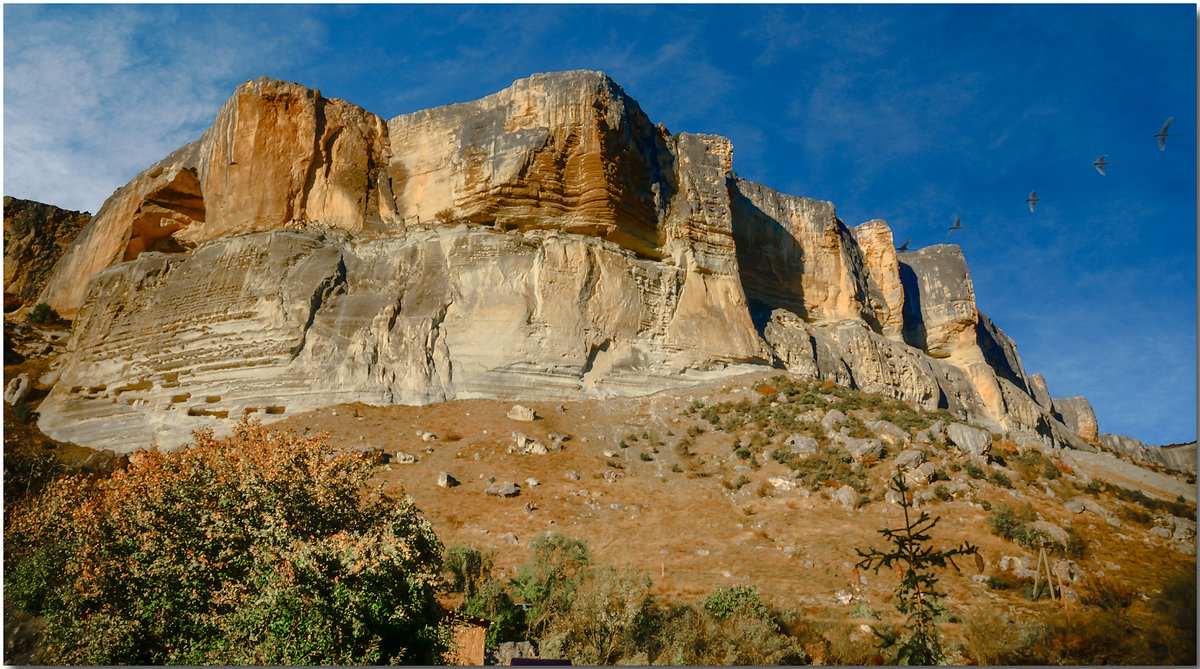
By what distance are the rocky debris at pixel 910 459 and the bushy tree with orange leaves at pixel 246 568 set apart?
12894 millimetres

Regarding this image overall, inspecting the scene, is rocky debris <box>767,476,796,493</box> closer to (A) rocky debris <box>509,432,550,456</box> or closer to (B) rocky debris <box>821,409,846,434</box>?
(B) rocky debris <box>821,409,846,434</box>

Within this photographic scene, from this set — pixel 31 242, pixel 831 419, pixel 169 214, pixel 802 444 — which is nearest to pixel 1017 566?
pixel 802 444

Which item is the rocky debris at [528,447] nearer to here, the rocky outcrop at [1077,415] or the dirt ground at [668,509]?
the dirt ground at [668,509]

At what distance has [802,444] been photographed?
2111cm

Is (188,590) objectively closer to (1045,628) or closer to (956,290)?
(1045,628)

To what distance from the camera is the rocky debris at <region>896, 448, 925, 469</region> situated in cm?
1866

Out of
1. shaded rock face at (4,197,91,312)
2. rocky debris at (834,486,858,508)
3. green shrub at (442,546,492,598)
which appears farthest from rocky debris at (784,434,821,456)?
shaded rock face at (4,197,91,312)

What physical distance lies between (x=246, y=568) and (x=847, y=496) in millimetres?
13274

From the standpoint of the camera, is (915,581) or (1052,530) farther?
(1052,530)

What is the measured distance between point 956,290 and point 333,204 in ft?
107

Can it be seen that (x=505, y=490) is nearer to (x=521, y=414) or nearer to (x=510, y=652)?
(x=521, y=414)

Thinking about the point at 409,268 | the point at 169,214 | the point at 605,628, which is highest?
the point at 169,214

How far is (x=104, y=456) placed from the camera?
21.0 meters

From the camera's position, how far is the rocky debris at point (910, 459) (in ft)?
61.2
